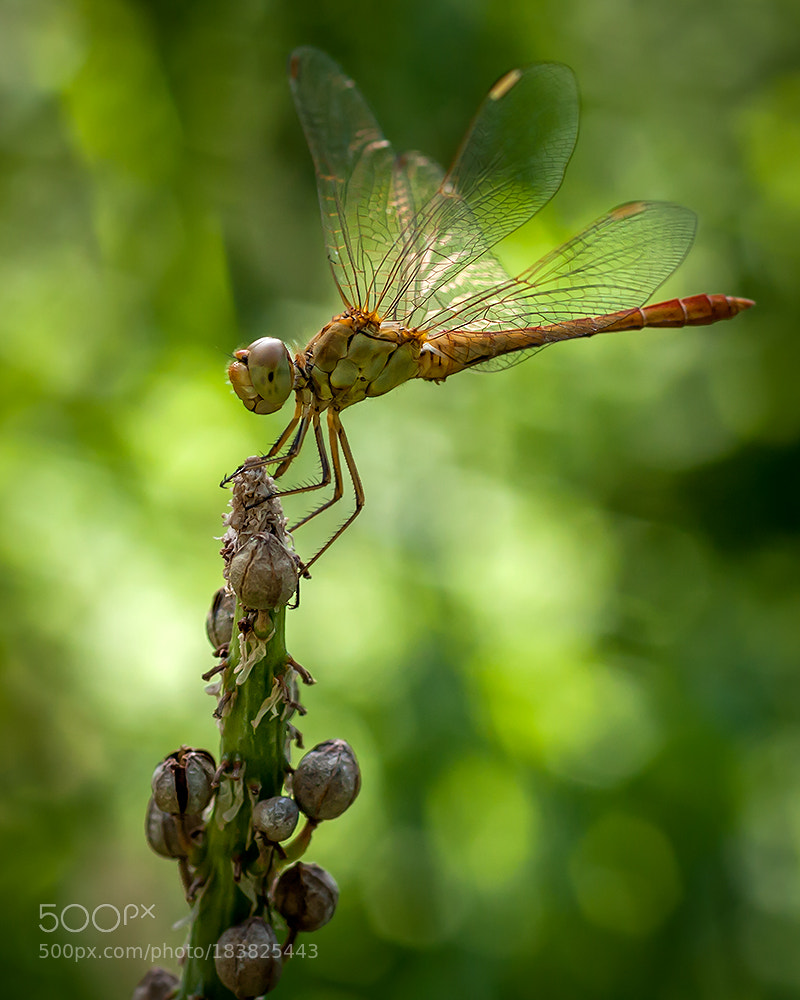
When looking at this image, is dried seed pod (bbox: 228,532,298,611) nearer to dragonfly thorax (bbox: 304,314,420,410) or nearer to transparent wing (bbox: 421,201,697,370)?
dragonfly thorax (bbox: 304,314,420,410)

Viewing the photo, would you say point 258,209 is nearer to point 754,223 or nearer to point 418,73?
point 418,73

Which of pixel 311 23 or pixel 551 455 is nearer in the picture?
pixel 551 455

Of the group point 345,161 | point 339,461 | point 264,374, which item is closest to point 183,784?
point 264,374

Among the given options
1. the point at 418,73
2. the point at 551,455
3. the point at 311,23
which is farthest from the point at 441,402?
the point at 311,23

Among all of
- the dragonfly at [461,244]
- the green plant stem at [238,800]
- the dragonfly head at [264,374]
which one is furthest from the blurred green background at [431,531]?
the green plant stem at [238,800]

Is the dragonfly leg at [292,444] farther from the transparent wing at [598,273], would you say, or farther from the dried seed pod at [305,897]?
the dried seed pod at [305,897]

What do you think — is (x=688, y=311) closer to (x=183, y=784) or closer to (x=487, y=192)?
(x=487, y=192)

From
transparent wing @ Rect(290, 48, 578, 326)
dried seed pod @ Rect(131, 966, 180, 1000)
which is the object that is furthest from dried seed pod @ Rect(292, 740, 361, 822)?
transparent wing @ Rect(290, 48, 578, 326)
